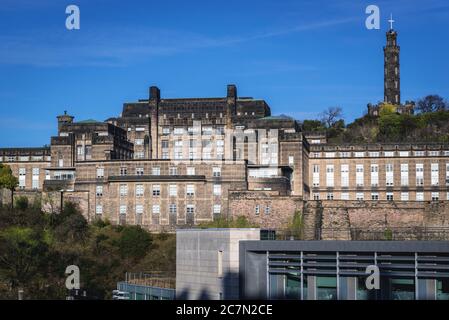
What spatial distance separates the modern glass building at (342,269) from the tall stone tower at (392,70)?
77.5 m

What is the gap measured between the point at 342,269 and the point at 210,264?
7.66 m

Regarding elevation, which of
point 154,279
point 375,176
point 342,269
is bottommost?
point 154,279

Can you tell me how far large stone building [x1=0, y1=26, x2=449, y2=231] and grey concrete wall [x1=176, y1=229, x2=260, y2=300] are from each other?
23961 millimetres

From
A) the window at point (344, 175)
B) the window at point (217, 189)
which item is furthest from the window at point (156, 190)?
the window at point (344, 175)

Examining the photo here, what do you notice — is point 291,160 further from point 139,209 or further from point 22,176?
point 22,176

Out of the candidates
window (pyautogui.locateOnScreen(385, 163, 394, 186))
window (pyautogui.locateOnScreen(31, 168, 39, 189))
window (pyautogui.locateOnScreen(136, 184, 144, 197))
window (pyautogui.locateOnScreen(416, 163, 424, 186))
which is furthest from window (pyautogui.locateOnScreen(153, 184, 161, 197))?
window (pyautogui.locateOnScreen(416, 163, 424, 186))

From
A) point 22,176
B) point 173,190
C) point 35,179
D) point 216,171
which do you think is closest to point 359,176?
point 216,171

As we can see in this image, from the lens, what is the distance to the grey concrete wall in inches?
1588

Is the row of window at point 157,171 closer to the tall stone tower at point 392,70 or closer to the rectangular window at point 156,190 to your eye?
the rectangular window at point 156,190

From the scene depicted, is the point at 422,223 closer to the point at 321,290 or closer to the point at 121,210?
the point at 121,210

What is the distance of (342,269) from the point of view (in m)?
36.9

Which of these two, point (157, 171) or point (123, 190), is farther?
point (157, 171)

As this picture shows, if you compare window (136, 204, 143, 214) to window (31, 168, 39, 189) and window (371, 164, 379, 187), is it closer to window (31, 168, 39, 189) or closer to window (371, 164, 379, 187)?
window (31, 168, 39, 189)

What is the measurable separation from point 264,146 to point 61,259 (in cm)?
2579
